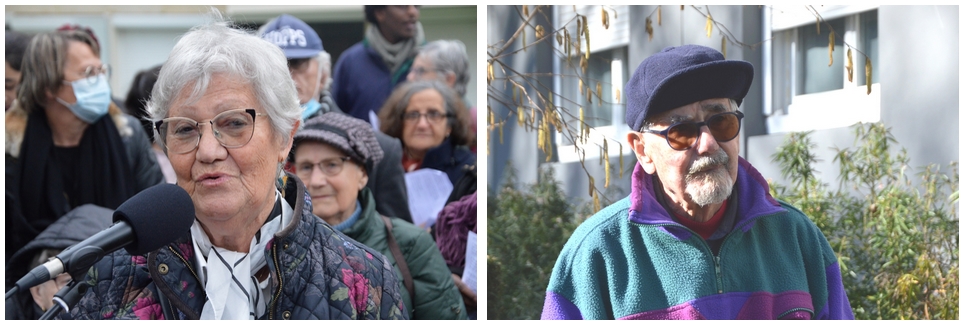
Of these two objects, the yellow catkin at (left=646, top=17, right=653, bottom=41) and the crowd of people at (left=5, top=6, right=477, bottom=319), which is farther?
the yellow catkin at (left=646, top=17, right=653, bottom=41)

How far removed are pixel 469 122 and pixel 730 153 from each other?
1.33 m

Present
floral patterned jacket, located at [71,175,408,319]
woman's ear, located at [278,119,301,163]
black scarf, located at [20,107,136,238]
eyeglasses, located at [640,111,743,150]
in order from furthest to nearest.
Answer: black scarf, located at [20,107,136,238], eyeglasses, located at [640,111,743,150], woman's ear, located at [278,119,301,163], floral patterned jacket, located at [71,175,408,319]

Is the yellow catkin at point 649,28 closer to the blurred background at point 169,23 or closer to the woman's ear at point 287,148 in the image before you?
the blurred background at point 169,23

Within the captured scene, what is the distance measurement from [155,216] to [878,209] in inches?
103

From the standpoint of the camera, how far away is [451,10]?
4.52m

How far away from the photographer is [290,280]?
3.09 metres

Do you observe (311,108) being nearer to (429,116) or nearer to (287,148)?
(429,116)

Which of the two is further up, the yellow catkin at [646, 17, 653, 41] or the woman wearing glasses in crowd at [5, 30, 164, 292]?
the yellow catkin at [646, 17, 653, 41]

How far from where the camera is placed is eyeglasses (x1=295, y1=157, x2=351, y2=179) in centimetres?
395

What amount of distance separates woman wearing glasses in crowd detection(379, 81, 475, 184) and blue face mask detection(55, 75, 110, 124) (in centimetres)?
118

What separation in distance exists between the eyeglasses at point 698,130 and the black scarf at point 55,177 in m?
2.19

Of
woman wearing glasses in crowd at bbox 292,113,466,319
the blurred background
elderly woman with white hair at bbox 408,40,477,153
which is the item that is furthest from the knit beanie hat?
elderly woman with white hair at bbox 408,40,477,153

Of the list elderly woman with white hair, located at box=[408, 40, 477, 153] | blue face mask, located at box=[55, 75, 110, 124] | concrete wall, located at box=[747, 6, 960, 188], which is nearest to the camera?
concrete wall, located at box=[747, 6, 960, 188]

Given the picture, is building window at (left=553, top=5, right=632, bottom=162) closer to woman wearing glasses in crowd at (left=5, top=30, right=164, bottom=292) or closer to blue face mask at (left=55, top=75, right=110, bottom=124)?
woman wearing glasses in crowd at (left=5, top=30, right=164, bottom=292)
